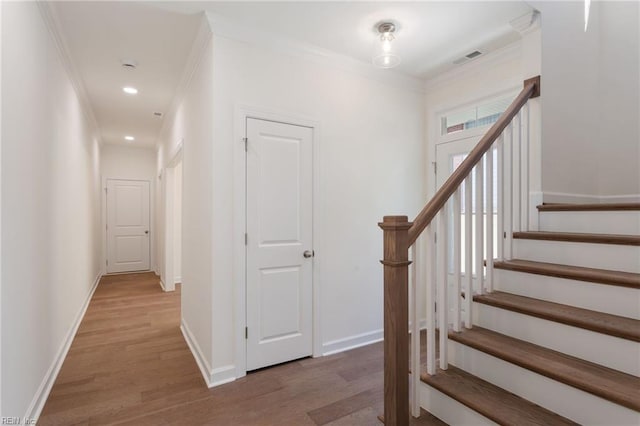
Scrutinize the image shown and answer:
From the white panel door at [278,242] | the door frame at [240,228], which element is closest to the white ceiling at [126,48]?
the door frame at [240,228]

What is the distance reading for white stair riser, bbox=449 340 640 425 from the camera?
1269mm

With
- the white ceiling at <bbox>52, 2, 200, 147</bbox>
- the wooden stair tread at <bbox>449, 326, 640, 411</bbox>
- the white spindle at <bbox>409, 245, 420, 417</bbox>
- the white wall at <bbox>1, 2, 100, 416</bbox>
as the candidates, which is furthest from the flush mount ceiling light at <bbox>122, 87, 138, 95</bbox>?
the wooden stair tread at <bbox>449, 326, 640, 411</bbox>

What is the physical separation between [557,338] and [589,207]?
101cm

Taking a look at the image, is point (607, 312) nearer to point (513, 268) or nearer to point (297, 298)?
point (513, 268)

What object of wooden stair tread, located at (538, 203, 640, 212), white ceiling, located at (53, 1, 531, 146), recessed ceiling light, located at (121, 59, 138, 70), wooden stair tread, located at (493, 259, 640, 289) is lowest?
wooden stair tread, located at (493, 259, 640, 289)

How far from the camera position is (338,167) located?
9.84ft

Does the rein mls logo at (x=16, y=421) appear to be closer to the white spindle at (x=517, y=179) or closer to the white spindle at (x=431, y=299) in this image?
the white spindle at (x=431, y=299)

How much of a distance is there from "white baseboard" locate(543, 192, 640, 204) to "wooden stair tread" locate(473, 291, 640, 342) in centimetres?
97

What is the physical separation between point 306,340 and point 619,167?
10.1 ft

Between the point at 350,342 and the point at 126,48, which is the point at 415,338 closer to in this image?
the point at 350,342

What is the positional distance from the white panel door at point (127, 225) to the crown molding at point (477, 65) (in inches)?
248

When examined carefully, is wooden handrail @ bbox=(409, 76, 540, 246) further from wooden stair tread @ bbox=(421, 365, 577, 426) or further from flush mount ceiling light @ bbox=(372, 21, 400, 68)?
flush mount ceiling light @ bbox=(372, 21, 400, 68)

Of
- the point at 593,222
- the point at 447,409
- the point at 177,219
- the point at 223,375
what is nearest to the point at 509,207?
the point at 593,222

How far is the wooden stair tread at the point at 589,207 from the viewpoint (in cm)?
192
